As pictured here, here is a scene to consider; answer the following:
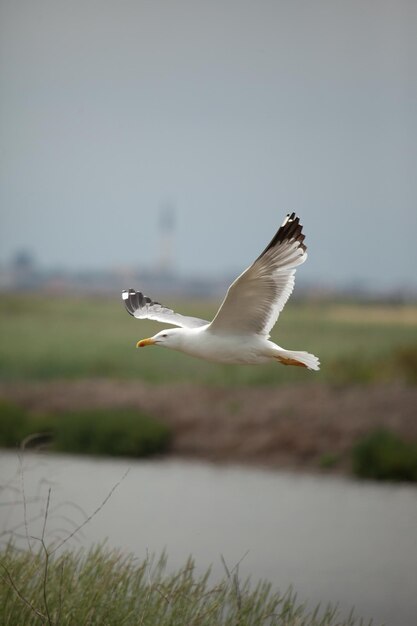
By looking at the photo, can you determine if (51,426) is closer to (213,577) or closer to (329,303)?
(213,577)

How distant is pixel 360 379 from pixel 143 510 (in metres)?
4.18

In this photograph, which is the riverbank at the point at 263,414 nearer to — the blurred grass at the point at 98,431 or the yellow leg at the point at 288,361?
the blurred grass at the point at 98,431

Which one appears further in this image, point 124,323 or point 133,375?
point 124,323

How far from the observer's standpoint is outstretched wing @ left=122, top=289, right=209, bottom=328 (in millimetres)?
5180

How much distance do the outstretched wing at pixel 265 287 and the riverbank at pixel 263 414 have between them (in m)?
9.16

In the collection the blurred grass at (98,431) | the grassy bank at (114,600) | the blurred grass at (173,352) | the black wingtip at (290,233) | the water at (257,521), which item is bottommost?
the water at (257,521)

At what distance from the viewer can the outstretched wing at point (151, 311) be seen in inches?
204

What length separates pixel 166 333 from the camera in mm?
4676

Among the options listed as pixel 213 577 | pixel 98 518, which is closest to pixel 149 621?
pixel 213 577

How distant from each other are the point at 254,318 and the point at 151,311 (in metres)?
0.81

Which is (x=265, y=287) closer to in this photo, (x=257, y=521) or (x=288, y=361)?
(x=288, y=361)

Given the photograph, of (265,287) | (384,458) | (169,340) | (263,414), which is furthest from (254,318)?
(263,414)

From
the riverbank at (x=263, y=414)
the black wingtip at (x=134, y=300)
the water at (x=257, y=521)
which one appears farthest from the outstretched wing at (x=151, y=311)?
the riverbank at (x=263, y=414)

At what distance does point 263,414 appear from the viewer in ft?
49.5
